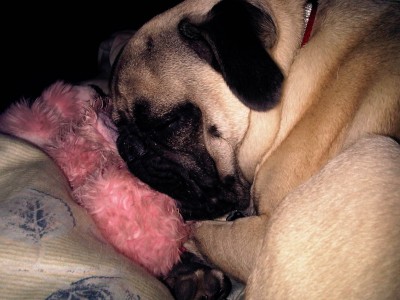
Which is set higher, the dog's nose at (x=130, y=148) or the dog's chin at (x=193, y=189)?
the dog's nose at (x=130, y=148)

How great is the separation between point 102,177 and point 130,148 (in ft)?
0.93

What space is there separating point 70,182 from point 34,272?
2.28ft

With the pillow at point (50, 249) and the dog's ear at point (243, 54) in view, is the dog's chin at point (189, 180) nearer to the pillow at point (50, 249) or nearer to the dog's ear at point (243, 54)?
the pillow at point (50, 249)

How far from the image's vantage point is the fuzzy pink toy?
1951 mm

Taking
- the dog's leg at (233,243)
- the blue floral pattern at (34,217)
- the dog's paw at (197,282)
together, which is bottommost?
the dog's paw at (197,282)

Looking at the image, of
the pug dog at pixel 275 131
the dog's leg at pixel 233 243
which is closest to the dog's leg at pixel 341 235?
the pug dog at pixel 275 131

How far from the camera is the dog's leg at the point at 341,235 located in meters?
1.32

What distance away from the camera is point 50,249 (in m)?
1.53

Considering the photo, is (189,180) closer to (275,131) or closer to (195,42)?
(275,131)

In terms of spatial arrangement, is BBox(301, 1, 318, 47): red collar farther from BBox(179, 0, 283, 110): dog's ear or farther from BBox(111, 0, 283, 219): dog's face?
BBox(179, 0, 283, 110): dog's ear

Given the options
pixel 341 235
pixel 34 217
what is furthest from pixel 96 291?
pixel 341 235

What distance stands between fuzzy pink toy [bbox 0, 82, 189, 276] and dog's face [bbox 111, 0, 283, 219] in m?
0.11

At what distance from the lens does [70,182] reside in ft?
6.89

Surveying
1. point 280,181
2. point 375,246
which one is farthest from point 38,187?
point 375,246
